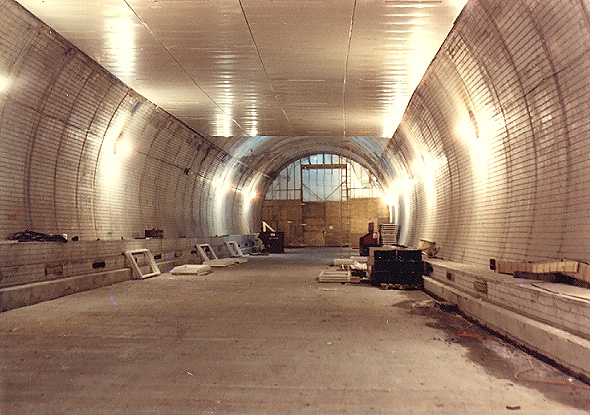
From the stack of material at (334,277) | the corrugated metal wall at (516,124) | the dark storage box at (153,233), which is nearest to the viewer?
the corrugated metal wall at (516,124)

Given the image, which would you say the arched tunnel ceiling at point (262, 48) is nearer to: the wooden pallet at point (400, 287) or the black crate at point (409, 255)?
the black crate at point (409, 255)

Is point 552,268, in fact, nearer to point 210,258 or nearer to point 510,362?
point 510,362

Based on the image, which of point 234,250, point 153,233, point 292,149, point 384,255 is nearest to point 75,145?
point 153,233

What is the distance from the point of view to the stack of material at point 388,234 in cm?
2261

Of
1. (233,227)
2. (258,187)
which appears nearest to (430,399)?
(233,227)

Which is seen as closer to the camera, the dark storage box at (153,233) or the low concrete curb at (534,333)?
the low concrete curb at (534,333)

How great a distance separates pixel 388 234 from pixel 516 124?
15808mm

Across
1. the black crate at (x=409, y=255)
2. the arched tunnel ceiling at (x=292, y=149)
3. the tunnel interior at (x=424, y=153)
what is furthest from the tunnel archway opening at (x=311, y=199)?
the black crate at (x=409, y=255)

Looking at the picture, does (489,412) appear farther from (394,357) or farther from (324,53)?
(324,53)

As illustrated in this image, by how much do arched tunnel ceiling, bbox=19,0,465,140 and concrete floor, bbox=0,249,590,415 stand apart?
4.90 m

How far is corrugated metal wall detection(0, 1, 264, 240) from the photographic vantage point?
27.8ft

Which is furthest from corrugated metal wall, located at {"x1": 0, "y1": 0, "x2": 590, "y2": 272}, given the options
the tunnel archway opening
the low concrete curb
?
the tunnel archway opening

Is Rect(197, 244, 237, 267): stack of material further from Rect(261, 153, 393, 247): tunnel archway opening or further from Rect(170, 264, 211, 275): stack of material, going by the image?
Rect(261, 153, 393, 247): tunnel archway opening

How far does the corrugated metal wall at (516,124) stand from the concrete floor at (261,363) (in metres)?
1.87
